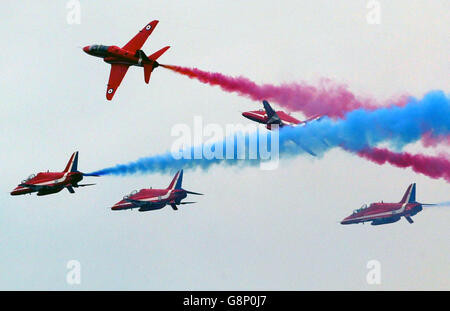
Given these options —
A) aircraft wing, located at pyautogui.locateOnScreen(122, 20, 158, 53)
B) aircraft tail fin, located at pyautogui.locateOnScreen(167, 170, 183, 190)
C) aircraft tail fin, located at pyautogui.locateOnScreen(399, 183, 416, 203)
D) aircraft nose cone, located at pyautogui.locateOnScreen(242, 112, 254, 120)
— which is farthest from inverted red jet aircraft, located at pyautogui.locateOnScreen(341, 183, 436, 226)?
aircraft wing, located at pyautogui.locateOnScreen(122, 20, 158, 53)

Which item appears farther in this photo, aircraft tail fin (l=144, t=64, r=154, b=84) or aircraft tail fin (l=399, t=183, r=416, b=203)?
aircraft tail fin (l=399, t=183, r=416, b=203)

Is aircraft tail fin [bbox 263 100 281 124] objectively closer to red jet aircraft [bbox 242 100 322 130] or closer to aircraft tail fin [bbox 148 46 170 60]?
red jet aircraft [bbox 242 100 322 130]

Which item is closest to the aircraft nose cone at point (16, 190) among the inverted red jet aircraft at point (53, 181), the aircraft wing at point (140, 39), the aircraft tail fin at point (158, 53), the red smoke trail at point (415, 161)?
the inverted red jet aircraft at point (53, 181)

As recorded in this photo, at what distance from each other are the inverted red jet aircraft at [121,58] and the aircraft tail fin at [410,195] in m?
22.1

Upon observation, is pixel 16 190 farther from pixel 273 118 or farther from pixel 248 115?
pixel 273 118

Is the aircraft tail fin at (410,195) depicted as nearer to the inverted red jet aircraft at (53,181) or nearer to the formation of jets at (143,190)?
the formation of jets at (143,190)

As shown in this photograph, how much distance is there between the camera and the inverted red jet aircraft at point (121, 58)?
77.6 m

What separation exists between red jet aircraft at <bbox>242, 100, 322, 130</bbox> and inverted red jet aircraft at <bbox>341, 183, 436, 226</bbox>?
10517 mm

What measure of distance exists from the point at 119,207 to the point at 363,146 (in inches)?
724

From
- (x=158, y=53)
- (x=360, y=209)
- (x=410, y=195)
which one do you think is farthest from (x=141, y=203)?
(x=410, y=195)

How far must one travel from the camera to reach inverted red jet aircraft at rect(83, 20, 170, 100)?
77.6 m

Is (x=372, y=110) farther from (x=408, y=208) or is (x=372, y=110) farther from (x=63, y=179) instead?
(x=63, y=179)
